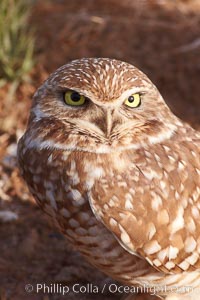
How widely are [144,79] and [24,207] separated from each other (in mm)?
2022

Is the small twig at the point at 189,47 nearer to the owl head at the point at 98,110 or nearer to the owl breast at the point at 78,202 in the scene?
the owl head at the point at 98,110

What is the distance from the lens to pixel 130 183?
3.69 meters

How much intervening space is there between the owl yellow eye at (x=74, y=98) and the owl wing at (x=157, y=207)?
1.35 feet

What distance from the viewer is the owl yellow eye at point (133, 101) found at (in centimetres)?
359

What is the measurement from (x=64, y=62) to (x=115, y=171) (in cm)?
326

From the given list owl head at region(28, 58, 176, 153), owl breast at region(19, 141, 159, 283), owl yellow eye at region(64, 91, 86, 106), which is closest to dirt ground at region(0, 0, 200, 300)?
owl breast at region(19, 141, 159, 283)

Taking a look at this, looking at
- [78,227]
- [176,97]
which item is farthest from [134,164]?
[176,97]

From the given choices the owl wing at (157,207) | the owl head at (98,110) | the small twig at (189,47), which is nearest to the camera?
the owl head at (98,110)

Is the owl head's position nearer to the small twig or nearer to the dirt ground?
Result: the dirt ground

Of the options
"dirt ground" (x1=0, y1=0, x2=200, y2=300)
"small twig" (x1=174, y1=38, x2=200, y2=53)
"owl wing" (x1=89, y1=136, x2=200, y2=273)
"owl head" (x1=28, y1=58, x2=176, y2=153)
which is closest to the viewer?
"owl head" (x1=28, y1=58, x2=176, y2=153)

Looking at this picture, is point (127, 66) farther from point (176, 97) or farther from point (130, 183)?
point (176, 97)

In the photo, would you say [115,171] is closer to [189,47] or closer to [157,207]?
[157,207]

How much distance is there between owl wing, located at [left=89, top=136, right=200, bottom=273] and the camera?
12.0ft

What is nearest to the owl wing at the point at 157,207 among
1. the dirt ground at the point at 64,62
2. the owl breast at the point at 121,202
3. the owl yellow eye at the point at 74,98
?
the owl breast at the point at 121,202
